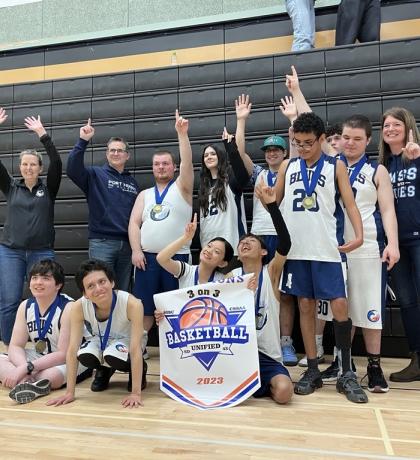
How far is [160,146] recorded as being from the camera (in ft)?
14.3

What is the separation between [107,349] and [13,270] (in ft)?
4.59

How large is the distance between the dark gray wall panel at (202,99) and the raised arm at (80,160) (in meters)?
1.16

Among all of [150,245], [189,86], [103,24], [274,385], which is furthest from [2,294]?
[103,24]

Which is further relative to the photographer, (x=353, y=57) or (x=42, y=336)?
(x=353, y=57)

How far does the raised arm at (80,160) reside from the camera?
3.49 m

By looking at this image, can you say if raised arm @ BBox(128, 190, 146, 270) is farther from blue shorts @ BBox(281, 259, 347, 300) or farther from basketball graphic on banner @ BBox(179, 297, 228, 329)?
blue shorts @ BBox(281, 259, 347, 300)

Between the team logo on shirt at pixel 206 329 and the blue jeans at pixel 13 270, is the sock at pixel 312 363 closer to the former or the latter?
the team logo on shirt at pixel 206 329

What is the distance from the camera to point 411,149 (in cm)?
258

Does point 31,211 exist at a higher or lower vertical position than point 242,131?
lower

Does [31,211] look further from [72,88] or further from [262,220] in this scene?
[72,88]

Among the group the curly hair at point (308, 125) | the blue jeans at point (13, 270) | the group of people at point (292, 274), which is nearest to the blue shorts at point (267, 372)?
the group of people at point (292, 274)

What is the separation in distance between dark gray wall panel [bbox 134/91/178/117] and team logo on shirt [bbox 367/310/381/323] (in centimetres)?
283

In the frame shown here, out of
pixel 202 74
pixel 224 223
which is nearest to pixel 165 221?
pixel 224 223

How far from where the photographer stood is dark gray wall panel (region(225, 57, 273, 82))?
13.7ft
